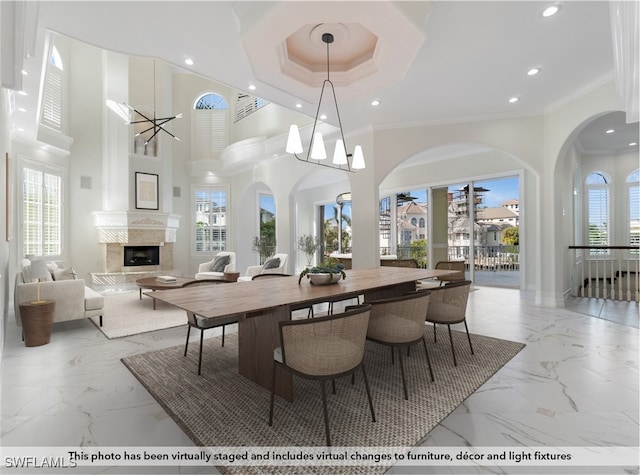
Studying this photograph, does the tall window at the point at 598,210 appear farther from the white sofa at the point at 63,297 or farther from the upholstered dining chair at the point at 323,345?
the white sofa at the point at 63,297

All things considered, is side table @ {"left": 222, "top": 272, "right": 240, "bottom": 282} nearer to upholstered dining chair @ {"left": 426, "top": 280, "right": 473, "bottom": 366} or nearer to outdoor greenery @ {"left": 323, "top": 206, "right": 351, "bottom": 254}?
upholstered dining chair @ {"left": 426, "top": 280, "right": 473, "bottom": 366}

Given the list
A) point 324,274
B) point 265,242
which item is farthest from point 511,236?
point 265,242

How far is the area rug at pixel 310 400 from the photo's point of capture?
1863mm

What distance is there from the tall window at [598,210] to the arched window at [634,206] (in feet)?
1.34

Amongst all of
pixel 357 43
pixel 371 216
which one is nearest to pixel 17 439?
pixel 357 43

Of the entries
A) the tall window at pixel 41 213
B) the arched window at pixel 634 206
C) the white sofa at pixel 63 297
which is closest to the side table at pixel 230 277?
the white sofa at pixel 63 297

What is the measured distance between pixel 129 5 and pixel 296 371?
316 cm

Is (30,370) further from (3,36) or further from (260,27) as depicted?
(260,27)

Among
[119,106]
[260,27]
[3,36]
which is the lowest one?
[3,36]

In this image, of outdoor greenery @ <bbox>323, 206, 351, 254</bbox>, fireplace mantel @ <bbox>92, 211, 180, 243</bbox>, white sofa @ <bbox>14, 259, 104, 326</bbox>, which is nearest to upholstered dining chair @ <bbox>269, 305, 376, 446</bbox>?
white sofa @ <bbox>14, 259, 104, 326</bbox>

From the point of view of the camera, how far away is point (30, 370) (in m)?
2.88

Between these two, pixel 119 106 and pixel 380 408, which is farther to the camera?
pixel 119 106

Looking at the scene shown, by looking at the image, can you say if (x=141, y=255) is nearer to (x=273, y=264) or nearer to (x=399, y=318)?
(x=273, y=264)

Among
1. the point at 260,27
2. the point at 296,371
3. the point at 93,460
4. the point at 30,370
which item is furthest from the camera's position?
the point at 30,370
